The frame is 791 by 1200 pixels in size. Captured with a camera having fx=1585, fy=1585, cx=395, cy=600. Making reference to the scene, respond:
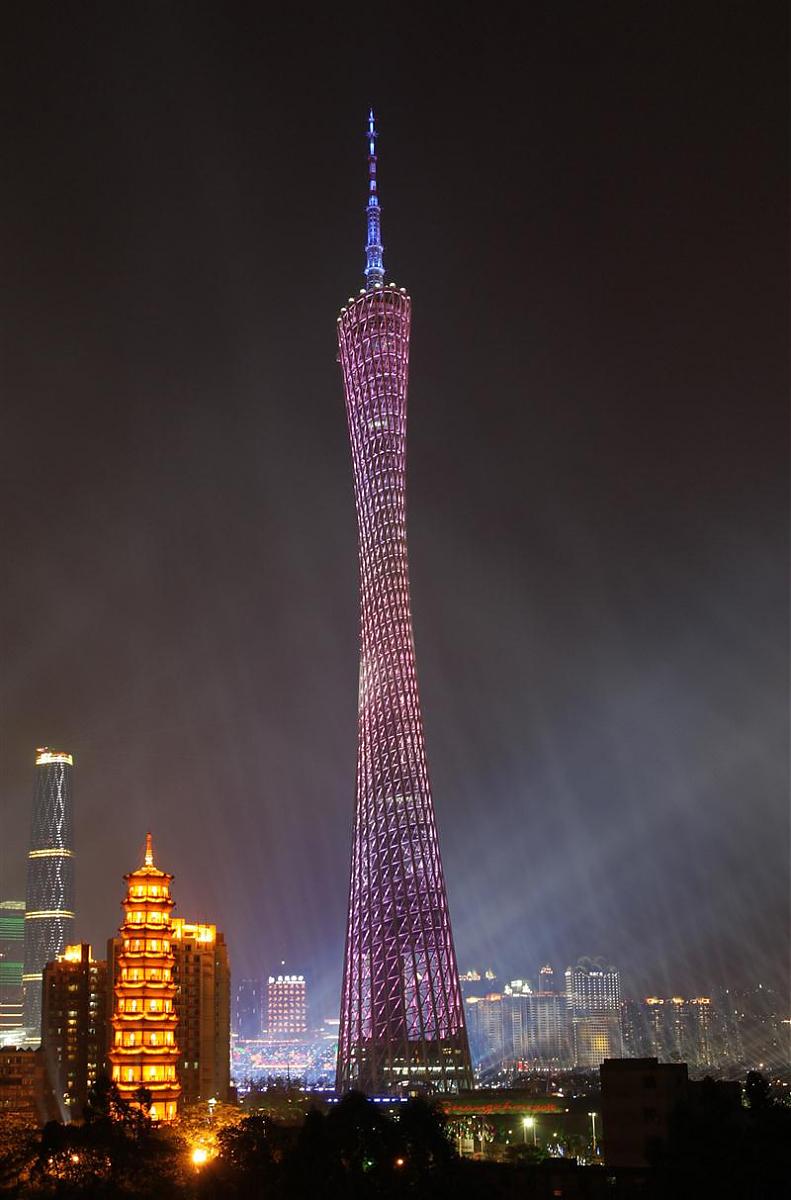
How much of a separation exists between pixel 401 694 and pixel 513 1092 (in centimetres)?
2158

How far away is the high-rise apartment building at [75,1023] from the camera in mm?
90500

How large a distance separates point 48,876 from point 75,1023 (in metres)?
99.9

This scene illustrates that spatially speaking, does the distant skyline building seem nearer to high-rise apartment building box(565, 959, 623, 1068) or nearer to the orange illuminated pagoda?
high-rise apartment building box(565, 959, 623, 1068)

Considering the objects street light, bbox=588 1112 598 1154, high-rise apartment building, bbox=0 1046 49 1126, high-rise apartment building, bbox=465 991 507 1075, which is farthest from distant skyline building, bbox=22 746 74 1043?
street light, bbox=588 1112 598 1154

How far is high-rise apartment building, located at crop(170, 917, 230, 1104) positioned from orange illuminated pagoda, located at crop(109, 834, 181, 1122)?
30.5 m

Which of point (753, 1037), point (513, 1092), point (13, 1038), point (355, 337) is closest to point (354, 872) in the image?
point (513, 1092)

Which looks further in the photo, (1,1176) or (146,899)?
(146,899)

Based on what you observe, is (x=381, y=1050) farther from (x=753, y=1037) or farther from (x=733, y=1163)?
(x=753, y=1037)

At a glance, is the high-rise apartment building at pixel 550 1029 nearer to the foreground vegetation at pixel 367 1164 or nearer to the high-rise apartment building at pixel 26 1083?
the high-rise apartment building at pixel 26 1083

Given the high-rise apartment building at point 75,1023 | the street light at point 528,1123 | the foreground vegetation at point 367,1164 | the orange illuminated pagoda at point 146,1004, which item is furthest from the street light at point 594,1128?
the high-rise apartment building at point 75,1023

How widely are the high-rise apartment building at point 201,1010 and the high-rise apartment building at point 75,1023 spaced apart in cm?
488

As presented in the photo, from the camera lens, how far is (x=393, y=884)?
64.7 meters

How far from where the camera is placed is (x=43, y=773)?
192875 millimetres

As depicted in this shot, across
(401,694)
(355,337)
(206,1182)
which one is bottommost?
(206,1182)
